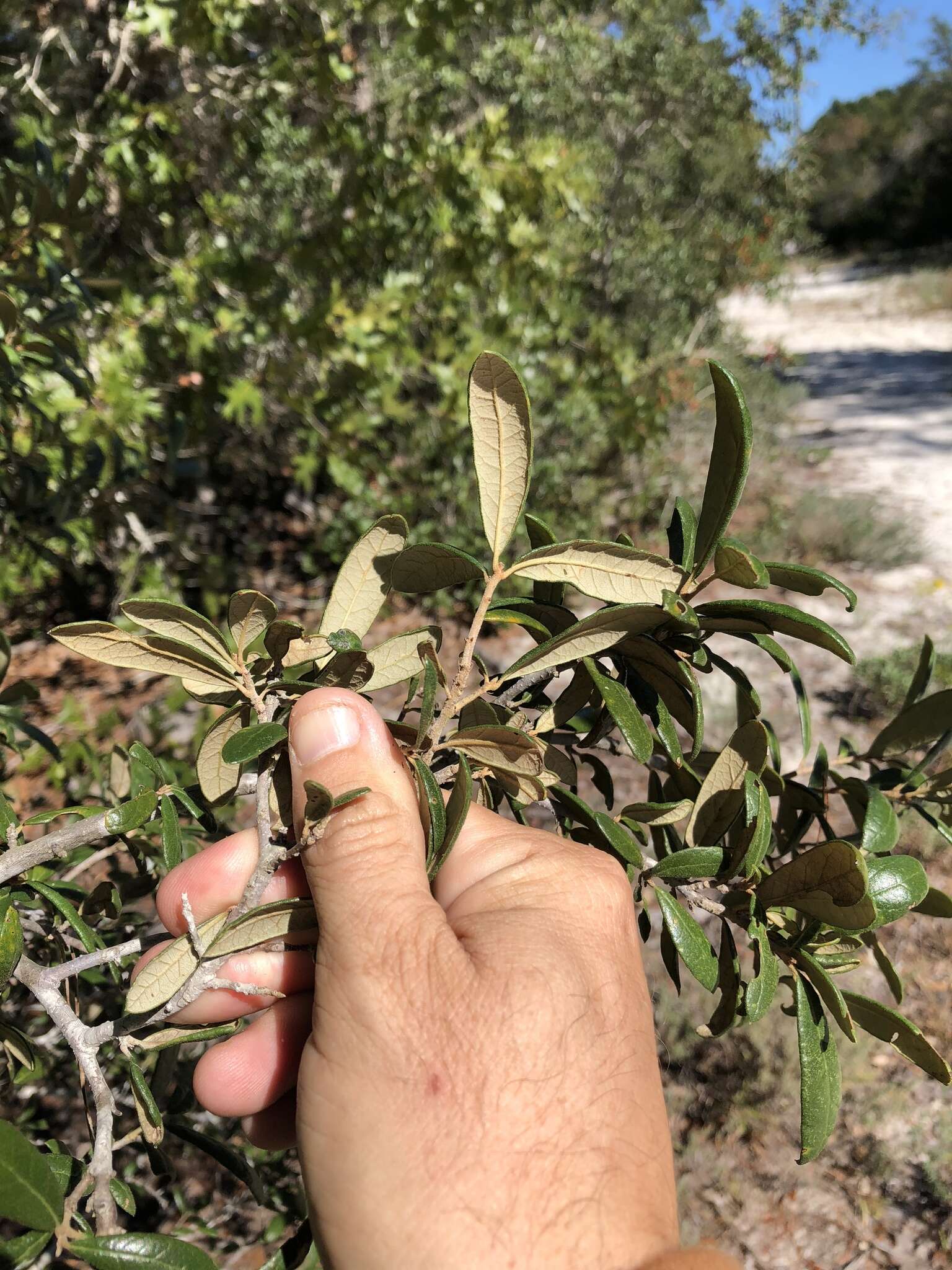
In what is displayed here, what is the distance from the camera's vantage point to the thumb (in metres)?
0.86

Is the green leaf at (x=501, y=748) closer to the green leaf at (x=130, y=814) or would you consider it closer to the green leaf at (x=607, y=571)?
the green leaf at (x=607, y=571)

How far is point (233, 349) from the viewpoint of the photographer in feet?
11.5

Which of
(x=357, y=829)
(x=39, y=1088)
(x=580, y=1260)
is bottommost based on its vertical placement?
(x=39, y=1088)

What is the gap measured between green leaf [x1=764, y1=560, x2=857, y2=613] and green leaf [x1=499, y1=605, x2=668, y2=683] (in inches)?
4.9

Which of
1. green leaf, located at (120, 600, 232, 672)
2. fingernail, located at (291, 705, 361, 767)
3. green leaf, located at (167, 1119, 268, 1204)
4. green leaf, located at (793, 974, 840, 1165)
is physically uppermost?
green leaf, located at (120, 600, 232, 672)

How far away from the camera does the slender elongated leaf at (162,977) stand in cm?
→ 78

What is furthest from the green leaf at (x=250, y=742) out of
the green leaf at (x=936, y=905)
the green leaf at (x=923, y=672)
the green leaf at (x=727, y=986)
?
the green leaf at (x=923, y=672)

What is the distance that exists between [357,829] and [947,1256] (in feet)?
8.03

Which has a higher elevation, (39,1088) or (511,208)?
(511,208)

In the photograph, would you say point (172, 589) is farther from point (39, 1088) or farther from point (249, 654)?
point (249, 654)

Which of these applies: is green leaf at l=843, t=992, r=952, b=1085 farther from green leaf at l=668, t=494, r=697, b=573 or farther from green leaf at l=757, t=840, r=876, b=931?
green leaf at l=668, t=494, r=697, b=573

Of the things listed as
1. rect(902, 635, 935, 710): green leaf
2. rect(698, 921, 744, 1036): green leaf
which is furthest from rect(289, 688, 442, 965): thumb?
rect(902, 635, 935, 710): green leaf

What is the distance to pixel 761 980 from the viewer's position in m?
0.85

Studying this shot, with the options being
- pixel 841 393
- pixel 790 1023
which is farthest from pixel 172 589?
pixel 841 393
